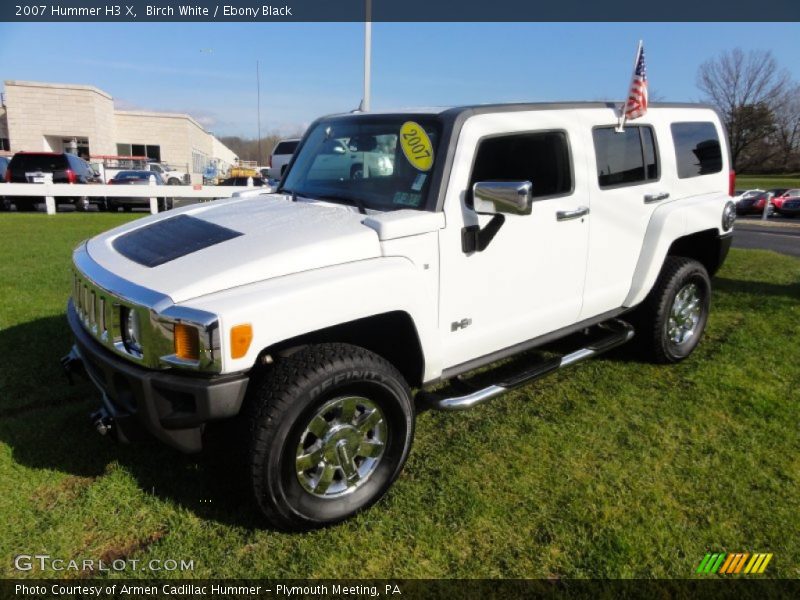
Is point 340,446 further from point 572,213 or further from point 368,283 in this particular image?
point 572,213

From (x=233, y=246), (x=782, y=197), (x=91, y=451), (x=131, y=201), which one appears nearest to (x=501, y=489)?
(x=233, y=246)

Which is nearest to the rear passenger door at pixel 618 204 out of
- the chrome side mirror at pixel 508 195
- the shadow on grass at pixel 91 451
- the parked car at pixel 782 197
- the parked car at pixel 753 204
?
the chrome side mirror at pixel 508 195

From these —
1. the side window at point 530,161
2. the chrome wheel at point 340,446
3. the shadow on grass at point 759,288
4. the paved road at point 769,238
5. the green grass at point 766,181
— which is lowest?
the green grass at point 766,181

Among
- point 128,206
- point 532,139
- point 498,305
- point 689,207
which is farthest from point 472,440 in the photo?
point 128,206

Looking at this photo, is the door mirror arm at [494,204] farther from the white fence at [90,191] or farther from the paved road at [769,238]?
the white fence at [90,191]

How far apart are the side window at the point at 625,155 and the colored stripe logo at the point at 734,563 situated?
7.30ft

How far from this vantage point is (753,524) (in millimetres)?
2764

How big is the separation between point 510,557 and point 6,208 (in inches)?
733

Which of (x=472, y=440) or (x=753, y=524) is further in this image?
(x=472, y=440)

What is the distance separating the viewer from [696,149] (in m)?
4.57

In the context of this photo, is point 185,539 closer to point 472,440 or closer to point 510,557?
point 510,557

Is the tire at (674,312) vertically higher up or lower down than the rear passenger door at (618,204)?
lower down

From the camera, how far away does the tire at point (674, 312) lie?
171 inches
